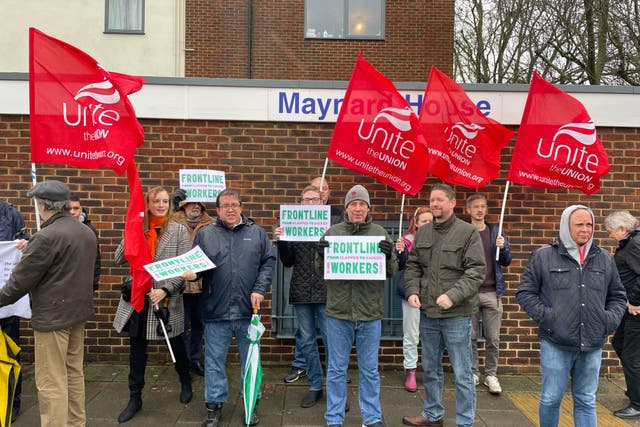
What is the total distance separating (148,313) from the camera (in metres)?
4.36

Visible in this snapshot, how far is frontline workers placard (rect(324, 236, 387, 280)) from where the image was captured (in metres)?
3.99

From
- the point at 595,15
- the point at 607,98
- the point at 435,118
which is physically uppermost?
the point at 595,15

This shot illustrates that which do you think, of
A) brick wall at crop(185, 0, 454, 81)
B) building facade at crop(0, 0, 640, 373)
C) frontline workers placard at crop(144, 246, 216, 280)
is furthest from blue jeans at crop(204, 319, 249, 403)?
brick wall at crop(185, 0, 454, 81)

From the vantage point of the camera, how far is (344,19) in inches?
486

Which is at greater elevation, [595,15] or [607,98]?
[595,15]

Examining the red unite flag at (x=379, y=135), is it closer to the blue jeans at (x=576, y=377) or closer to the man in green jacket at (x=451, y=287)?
the man in green jacket at (x=451, y=287)

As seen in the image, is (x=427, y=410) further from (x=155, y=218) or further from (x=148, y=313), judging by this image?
(x=155, y=218)

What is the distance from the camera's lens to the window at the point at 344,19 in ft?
40.4

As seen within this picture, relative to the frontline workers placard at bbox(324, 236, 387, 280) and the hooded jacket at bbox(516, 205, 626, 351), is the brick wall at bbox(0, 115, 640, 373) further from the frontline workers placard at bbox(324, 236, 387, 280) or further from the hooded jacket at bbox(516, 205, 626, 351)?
the hooded jacket at bbox(516, 205, 626, 351)

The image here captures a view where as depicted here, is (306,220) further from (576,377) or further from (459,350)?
(576,377)

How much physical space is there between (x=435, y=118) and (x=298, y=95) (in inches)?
60.7

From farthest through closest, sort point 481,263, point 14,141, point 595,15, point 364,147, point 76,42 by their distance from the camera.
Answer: point 595,15 < point 76,42 < point 14,141 < point 364,147 < point 481,263

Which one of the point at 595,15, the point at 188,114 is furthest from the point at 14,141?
the point at 595,15

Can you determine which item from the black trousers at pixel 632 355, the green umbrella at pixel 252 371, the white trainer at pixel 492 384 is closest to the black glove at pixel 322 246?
the green umbrella at pixel 252 371
